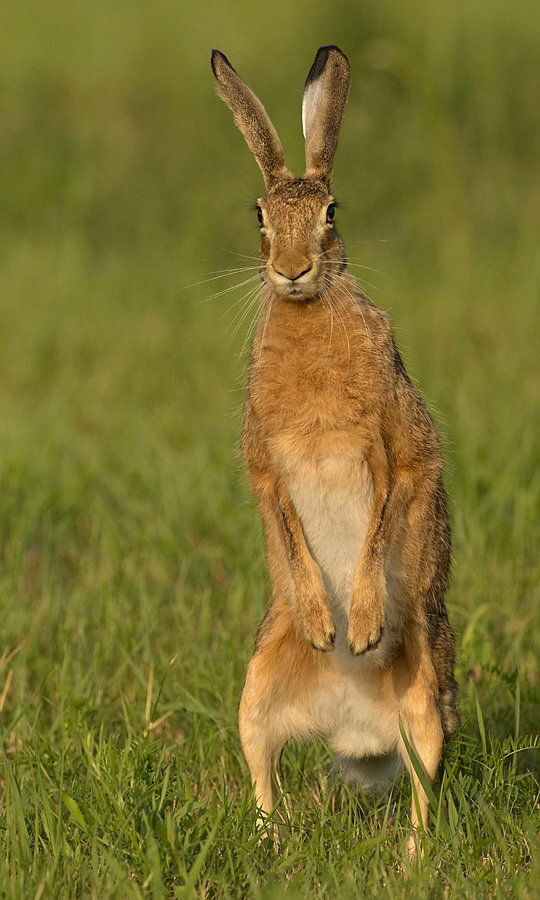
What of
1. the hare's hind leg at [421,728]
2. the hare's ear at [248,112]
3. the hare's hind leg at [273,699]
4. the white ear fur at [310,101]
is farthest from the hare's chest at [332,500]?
the white ear fur at [310,101]

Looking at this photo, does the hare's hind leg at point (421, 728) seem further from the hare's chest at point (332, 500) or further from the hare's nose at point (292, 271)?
the hare's nose at point (292, 271)

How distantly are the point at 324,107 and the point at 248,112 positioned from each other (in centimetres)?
20

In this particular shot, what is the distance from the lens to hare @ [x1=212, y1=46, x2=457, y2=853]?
339 centimetres

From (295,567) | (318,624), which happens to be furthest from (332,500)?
(318,624)

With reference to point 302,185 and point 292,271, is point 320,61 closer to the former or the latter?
point 302,185

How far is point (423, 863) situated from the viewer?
2.88m

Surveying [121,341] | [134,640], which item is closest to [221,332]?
[121,341]

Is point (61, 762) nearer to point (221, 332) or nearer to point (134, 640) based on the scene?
point (134, 640)

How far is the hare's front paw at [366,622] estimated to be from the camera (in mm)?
3350

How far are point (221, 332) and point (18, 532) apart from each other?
2.53 m

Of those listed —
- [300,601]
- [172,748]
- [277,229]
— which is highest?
[277,229]

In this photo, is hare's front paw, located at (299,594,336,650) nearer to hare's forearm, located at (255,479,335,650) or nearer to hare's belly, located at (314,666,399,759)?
hare's forearm, located at (255,479,335,650)

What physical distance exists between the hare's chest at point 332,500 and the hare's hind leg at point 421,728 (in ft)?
1.02

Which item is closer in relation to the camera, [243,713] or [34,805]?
[34,805]
